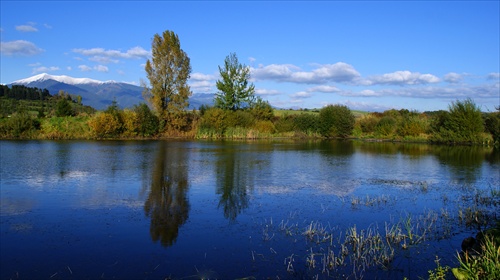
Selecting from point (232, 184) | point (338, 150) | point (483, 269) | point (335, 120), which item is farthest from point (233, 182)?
point (335, 120)

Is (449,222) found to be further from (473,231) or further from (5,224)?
(5,224)

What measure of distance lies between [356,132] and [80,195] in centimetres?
4697

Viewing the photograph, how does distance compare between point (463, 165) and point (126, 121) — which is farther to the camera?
point (126, 121)

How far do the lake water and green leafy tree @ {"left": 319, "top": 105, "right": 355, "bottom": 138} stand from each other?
3353 cm

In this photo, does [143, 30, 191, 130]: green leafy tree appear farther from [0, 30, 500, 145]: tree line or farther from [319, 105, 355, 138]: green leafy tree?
[319, 105, 355, 138]: green leafy tree

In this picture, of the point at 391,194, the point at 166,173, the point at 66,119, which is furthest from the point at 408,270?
the point at 66,119

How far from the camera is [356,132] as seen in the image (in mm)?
55000

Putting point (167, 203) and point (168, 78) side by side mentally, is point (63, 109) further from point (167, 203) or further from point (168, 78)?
point (167, 203)

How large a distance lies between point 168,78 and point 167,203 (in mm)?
35826

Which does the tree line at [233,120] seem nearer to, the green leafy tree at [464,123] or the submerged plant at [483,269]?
the green leafy tree at [464,123]

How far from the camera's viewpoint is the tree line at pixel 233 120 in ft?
137

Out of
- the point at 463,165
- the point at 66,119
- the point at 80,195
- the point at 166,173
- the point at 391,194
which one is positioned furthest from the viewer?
the point at 66,119

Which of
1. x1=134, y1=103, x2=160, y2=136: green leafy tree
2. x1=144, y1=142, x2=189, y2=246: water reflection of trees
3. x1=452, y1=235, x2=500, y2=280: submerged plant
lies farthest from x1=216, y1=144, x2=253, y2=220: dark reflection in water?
x1=134, y1=103, x2=160, y2=136: green leafy tree

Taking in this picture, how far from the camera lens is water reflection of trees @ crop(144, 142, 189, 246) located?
9.20 m
